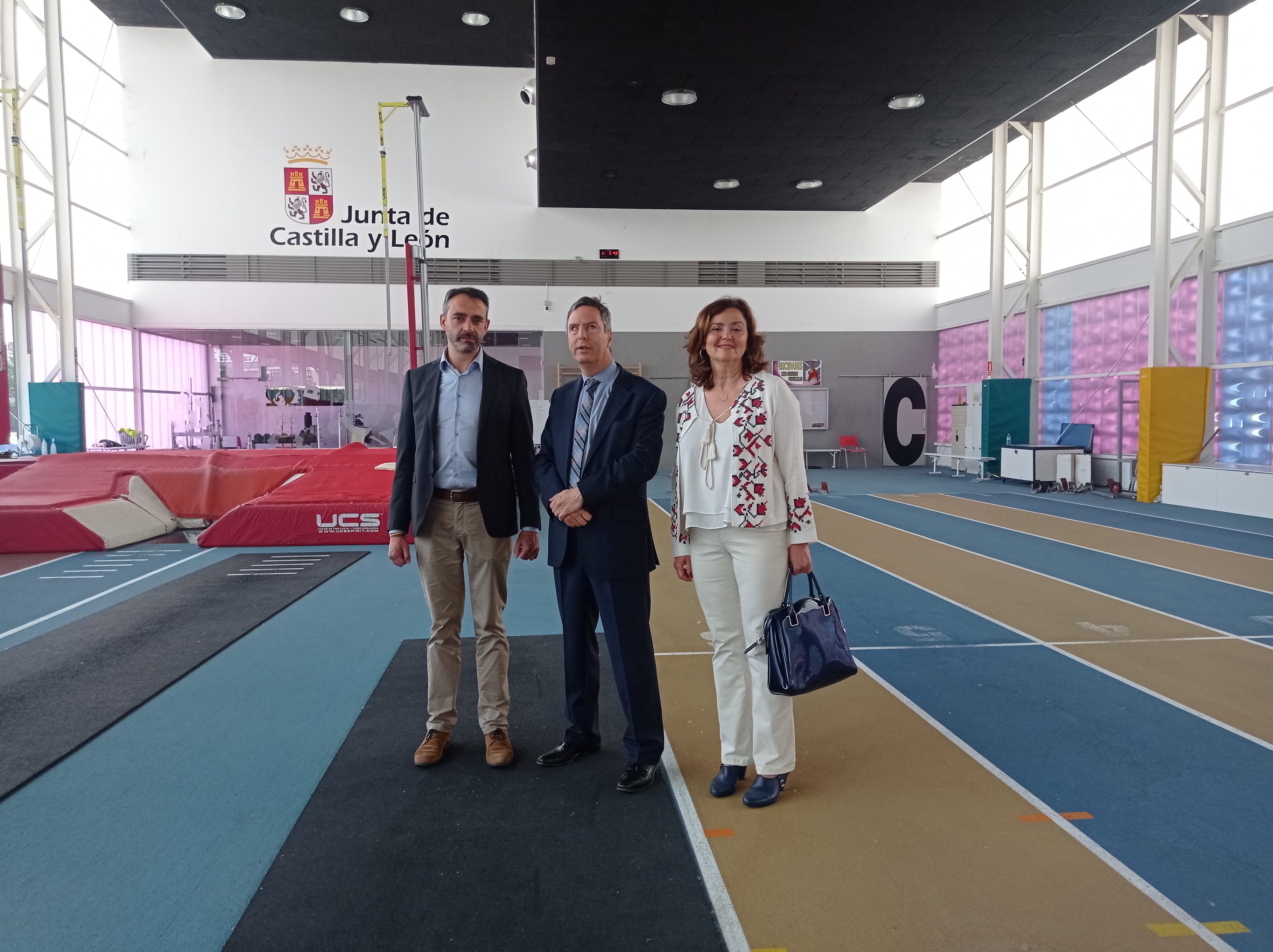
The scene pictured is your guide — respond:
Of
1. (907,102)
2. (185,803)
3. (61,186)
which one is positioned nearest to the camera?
(185,803)

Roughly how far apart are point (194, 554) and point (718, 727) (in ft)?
19.8

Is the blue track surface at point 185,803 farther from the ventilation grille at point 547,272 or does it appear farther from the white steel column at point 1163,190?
the ventilation grille at point 547,272

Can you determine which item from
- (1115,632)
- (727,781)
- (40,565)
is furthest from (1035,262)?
(40,565)

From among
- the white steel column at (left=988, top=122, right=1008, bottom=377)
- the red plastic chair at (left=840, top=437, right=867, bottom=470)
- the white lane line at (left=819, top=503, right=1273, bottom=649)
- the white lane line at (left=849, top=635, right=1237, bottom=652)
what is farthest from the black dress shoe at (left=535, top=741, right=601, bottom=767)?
the red plastic chair at (left=840, top=437, right=867, bottom=470)

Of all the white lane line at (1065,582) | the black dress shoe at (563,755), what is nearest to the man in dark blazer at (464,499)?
the black dress shoe at (563,755)

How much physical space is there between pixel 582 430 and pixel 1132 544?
22.9 ft

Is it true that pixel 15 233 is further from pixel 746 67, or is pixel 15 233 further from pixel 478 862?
pixel 478 862

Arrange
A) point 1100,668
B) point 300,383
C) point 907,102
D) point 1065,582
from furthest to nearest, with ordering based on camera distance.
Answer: point 300,383 < point 907,102 < point 1065,582 < point 1100,668

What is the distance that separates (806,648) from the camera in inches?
93.7

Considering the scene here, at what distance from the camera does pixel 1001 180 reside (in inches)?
587

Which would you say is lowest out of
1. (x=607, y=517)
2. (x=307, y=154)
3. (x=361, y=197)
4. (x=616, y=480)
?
(x=607, y=517)

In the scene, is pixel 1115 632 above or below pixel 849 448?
below

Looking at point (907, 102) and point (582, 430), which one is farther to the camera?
point (907, 102)

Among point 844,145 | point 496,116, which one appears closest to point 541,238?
point 496,116
